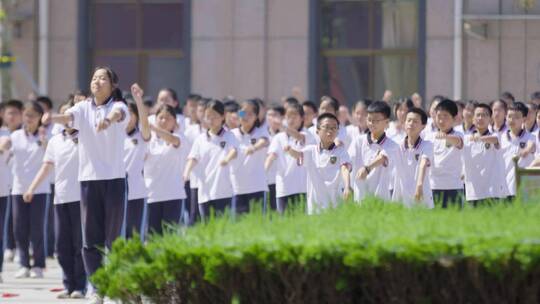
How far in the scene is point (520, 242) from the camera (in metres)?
8.09

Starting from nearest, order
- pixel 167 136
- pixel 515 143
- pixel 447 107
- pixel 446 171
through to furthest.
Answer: pixel 447 107 → pixel 167 136 → pixel 446 171 → pixel 515 143

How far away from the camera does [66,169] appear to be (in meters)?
14.2

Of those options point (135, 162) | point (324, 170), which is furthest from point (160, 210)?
point (324, 170)

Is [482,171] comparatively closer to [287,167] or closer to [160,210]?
[287,167]

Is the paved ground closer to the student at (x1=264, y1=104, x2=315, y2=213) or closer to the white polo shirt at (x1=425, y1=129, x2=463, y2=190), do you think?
the student at (x1=264, y1=104, x2=315, y2=213)

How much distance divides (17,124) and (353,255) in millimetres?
9800

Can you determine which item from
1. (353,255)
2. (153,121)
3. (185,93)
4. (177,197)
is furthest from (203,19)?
(353,255)

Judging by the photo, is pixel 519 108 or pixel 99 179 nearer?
pixel 99 179

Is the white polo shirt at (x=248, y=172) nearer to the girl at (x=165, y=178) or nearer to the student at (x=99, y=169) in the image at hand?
the girl at (x=165, y=178)

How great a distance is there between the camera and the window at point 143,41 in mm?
25938

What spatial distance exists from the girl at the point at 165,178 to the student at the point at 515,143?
3.63 meters

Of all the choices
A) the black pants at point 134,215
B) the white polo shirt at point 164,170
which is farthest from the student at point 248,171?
the black pants at point 134,215

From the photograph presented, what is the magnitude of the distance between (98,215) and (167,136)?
113 inches

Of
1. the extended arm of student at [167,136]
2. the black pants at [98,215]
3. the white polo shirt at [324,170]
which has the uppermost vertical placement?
the extended arm of student at [167,136]
